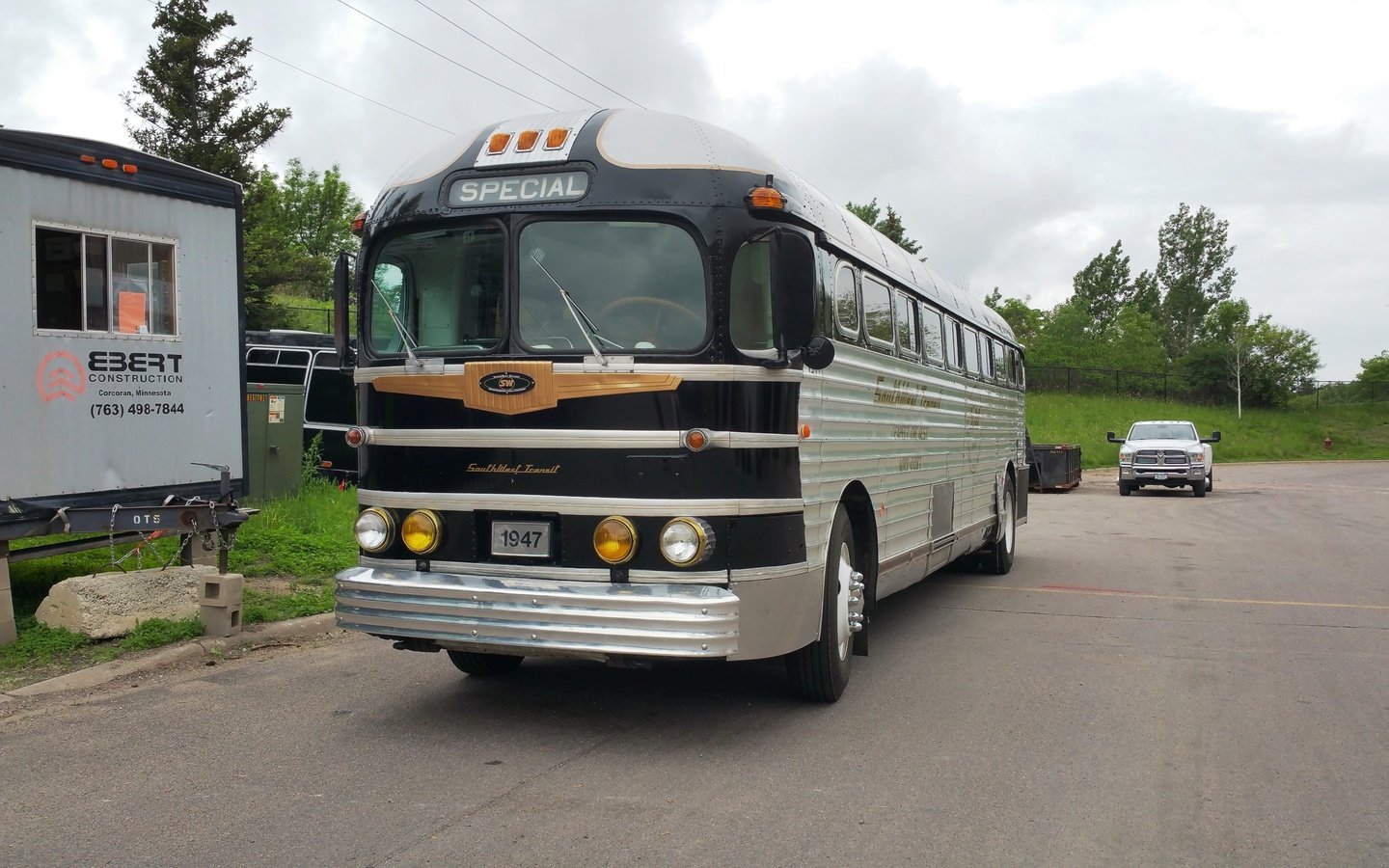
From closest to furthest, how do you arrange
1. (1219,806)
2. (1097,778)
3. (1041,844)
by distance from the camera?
(1041,844) → (1219,806) → (1097,778)

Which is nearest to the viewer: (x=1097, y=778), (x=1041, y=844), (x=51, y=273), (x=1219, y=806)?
(x=1041, y=844)

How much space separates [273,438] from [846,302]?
841 cm

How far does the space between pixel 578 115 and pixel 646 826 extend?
3662mm

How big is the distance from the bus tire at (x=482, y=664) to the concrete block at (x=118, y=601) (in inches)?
83.9

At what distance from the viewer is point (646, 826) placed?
4.60 meters

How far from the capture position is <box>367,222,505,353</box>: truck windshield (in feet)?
19.4

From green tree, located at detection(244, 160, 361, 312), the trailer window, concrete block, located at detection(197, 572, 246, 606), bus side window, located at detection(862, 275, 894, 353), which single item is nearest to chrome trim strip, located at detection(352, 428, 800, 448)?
bus side window, located at detection(862, 275, 894, 353)

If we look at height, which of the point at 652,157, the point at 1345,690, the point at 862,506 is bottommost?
the point at 1345,690

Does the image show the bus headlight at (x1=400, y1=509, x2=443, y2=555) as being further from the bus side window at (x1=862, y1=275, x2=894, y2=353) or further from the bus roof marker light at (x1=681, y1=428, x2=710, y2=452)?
the bus side window at (x1=862, y1=275, x2=894, y2=353)

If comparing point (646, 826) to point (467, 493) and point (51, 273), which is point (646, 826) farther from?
point (51, 273)

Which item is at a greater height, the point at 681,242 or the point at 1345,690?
the point at 681,242

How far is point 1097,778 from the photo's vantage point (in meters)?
5.34

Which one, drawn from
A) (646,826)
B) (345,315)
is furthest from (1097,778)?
(345,315)

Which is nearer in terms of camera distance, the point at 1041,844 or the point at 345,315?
the point at 1041,844
